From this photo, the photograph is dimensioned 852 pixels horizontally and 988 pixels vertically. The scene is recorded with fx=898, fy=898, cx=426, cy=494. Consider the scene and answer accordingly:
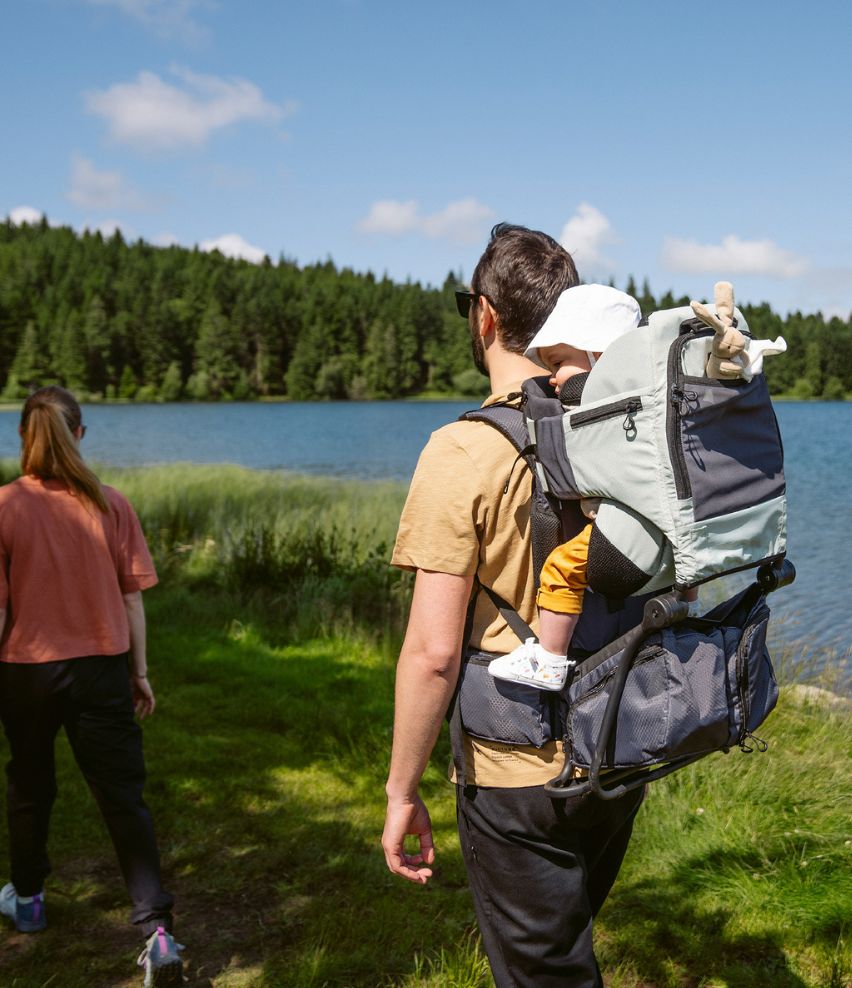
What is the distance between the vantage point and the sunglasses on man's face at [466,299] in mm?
2047

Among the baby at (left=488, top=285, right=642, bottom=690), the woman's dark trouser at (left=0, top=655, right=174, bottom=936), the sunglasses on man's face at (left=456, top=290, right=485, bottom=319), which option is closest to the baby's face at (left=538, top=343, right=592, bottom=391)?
the baby at (left=488, top=285, right=642, bottom=690)

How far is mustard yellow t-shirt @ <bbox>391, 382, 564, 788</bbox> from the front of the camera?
1791 millimetres

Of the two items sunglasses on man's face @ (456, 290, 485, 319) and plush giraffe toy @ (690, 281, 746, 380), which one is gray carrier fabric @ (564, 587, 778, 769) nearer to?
plush giraffe toy @ (690, 281, 746, 380)

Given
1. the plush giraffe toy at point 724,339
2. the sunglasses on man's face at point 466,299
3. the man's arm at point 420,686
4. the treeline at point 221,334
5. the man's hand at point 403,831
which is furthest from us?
the treeline at point 221,334

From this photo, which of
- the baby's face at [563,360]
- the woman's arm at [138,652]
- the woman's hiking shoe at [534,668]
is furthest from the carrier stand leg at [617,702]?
the woman's arm at [138,652]

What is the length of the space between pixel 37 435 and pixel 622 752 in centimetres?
236

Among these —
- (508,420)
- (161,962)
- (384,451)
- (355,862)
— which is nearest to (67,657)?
(161,962)

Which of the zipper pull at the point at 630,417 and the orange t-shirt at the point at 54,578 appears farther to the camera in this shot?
the orange t-shirt at the point at 54,578

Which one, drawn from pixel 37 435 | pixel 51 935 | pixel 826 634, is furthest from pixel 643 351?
pixel 826 634

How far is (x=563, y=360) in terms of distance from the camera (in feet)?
6.45

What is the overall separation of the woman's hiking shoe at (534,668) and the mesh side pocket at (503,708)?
50mm

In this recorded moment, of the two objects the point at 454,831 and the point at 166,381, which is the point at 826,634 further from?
the point at 166,381

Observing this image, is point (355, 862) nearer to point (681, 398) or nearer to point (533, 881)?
point (533, 881)

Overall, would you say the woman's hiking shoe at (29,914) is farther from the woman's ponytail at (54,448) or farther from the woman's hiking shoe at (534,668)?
the woman's hiking shoe at (534,668)
